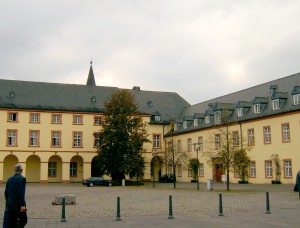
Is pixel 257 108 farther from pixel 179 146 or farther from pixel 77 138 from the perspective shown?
pixel 77 138

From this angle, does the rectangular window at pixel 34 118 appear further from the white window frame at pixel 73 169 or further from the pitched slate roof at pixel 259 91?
the pitched slate roof at pixel 259 91

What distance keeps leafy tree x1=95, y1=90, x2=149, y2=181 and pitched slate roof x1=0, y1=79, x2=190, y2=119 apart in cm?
641

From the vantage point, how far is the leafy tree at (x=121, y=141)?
50.1 m

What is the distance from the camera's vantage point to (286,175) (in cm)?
3841

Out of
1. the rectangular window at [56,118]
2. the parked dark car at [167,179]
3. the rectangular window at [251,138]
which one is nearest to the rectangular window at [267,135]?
the rectangular window at [251,138]

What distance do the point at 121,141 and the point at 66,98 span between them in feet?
38.3

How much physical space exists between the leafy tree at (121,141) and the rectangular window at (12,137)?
10.6 m

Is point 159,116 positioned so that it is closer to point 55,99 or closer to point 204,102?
point 204,102

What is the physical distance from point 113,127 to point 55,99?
1037 centimetres

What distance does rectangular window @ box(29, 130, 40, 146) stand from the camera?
5438 cm

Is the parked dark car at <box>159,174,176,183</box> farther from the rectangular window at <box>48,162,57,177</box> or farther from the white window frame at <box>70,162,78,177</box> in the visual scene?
the rectangular window at <box>48,162,57,177</box>

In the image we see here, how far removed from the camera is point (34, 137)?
2151 inches

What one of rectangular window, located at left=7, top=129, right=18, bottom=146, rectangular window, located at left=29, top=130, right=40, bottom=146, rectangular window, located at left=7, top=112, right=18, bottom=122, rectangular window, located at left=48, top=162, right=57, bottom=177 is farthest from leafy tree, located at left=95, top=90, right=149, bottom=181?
rectangular window, located at left=7, top=112, right=18, bottom=122

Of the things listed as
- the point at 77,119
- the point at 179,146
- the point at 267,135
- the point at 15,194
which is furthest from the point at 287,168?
the point at 15,194
